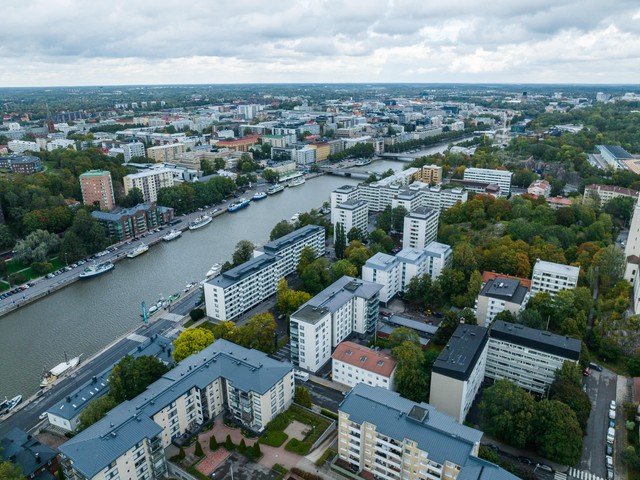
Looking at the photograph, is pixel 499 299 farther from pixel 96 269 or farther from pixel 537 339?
pixel 96 269

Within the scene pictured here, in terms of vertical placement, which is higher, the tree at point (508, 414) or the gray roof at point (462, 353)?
the gray roof at point (462, 353)

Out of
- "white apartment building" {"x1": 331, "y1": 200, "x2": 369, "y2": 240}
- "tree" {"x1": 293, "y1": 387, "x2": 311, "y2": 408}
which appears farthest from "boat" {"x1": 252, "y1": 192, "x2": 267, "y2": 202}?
"tree" {"x1": 293, "y1": 387, "x2": 311, "y2": 408}

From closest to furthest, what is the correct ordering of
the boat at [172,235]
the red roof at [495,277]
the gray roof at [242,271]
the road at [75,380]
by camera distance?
the road at [75,380] < the gray roof at [242,271] < the red roof at [495,277] < the boat at [172,235]

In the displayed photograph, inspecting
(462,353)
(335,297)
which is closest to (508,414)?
(462,353)

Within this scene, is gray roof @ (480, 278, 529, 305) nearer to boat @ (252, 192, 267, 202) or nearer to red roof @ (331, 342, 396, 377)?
red roof @ (331, 342, 396, 377)

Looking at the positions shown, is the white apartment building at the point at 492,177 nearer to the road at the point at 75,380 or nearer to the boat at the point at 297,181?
the boat at the point at 297,181

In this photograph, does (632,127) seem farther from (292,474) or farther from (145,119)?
(145,119)

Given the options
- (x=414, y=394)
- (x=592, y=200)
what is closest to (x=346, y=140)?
(x=592, y=200)

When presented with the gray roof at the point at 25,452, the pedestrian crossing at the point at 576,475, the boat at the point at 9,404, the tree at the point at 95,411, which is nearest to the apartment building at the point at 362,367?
the pedestrian crossing at the point at 576,475
